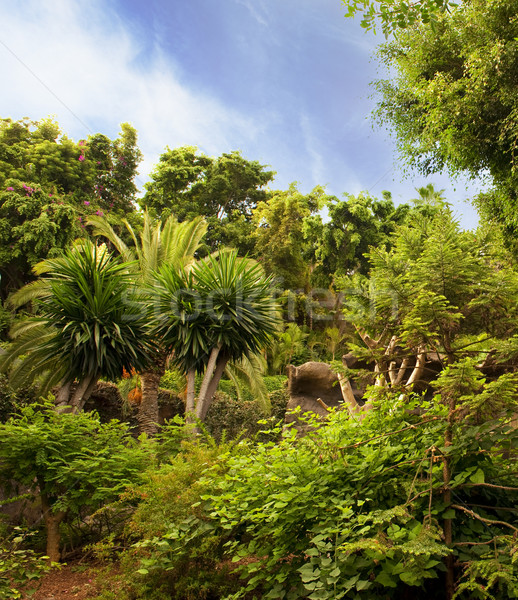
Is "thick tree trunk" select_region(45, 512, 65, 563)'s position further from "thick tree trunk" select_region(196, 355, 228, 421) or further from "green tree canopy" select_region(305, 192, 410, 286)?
"green tree canopy" select_region(305, 192, 410, 286)

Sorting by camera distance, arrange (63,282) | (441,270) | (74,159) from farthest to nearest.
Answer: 1. (74,159)
2. (63,282)
3. (441,270)

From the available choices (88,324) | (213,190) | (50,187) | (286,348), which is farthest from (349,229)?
Result: (88,324)

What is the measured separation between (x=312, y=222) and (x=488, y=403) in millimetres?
22241

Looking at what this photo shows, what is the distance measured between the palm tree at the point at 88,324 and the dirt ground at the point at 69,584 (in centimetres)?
477

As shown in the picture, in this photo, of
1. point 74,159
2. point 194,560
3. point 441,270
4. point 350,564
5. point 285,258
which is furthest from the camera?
point 285,258

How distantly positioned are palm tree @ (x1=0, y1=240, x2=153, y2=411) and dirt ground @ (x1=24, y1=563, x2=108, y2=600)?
4765 mm

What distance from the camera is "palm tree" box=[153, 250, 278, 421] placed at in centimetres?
985

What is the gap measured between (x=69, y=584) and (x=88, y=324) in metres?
5.78

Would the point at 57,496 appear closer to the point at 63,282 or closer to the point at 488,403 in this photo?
the point at 488,403

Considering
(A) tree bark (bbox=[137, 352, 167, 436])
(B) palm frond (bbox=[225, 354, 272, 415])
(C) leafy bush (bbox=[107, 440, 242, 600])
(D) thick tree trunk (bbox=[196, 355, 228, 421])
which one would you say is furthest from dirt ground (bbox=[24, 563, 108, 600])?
(B) palm frond (bbox=[225, 354, 272, 415])

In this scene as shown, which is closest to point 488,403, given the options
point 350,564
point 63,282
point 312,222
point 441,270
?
point 350,564

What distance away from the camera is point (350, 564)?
215 cm

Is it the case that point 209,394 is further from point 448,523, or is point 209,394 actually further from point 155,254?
point 448,523

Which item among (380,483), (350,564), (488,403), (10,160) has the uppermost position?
(10,160)
